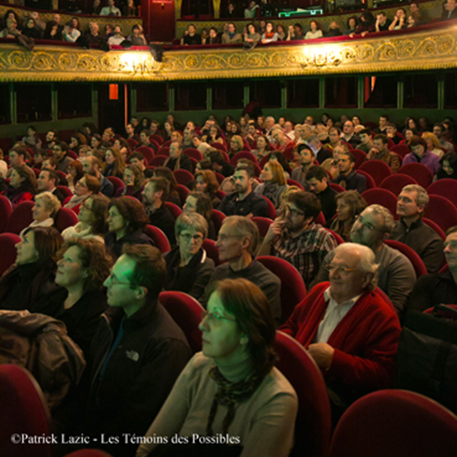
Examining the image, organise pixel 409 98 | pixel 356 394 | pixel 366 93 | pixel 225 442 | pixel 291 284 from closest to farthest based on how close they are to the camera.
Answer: pixel 225 442, pixel 356 394, pixel 291 284, pixel 409 98, pixel 366 93

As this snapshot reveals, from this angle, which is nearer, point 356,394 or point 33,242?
point 356,394

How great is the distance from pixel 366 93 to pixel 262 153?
576 cm

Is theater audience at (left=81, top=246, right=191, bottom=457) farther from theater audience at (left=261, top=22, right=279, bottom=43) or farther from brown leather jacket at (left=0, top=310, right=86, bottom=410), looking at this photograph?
theater audience at (left=261, top=22, right=279, bottom=43)

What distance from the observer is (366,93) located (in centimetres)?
1249

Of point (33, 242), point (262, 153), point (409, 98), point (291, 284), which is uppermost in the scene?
point (409, 98)

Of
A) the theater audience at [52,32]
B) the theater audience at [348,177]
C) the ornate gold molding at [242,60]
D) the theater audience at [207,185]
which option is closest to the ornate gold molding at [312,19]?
the ornate gold molding at [242,60]

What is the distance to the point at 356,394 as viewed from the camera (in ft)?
6.61

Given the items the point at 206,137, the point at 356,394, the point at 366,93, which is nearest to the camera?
the point at 356,394

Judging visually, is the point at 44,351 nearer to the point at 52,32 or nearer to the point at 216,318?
the point at 216,318

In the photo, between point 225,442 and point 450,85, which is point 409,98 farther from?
point 225,442

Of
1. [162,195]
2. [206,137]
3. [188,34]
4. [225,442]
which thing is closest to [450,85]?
[206,137]

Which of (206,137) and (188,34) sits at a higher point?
(188,34)

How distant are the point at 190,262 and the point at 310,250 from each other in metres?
0.69

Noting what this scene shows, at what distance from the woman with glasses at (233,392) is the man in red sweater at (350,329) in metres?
0.49
